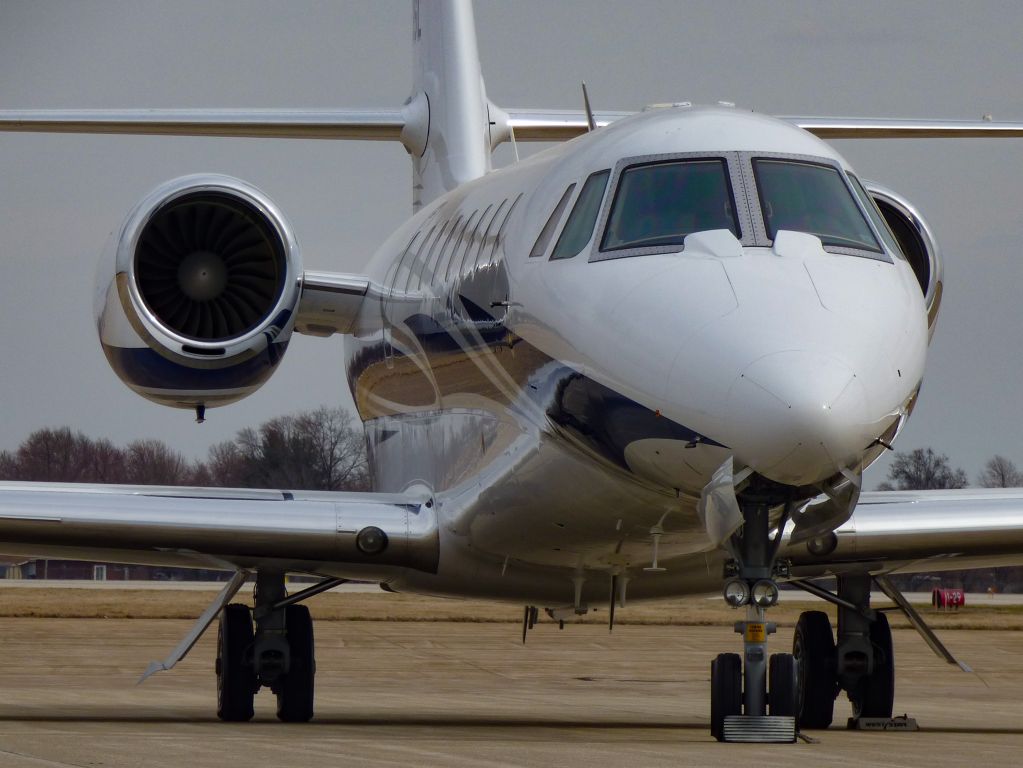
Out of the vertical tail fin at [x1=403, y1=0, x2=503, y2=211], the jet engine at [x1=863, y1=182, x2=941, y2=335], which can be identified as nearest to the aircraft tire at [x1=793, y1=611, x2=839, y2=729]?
the jet engine at [x1=863, y1=182, x2=941, y2=335]

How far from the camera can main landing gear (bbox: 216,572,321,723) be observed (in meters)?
13.4

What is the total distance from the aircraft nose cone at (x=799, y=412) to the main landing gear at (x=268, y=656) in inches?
222

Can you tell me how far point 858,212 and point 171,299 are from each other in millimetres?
6834

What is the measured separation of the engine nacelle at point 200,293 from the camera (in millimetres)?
14016

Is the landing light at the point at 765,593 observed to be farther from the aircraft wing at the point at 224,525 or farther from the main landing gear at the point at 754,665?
the aircraft wing at the point at 224,525

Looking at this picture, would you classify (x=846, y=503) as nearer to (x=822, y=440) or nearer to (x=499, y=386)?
(x=822, y=440)

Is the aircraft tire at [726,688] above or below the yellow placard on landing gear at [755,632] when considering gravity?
below

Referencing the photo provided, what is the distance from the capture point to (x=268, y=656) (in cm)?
1348

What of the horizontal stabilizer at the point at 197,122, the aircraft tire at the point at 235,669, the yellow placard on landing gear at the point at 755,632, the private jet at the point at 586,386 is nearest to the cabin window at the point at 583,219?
the private jet at the point at 586,386

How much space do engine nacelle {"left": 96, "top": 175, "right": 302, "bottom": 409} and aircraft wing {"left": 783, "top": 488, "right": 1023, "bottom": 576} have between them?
442 centimetres

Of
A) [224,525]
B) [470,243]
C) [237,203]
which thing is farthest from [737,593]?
[237,203]

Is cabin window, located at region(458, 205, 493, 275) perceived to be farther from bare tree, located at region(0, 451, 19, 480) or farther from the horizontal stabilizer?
bare tree, located at region(0, 451, 19, 480)

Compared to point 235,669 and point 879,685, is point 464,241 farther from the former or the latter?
point 879,685

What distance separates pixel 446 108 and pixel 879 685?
9.17 m
